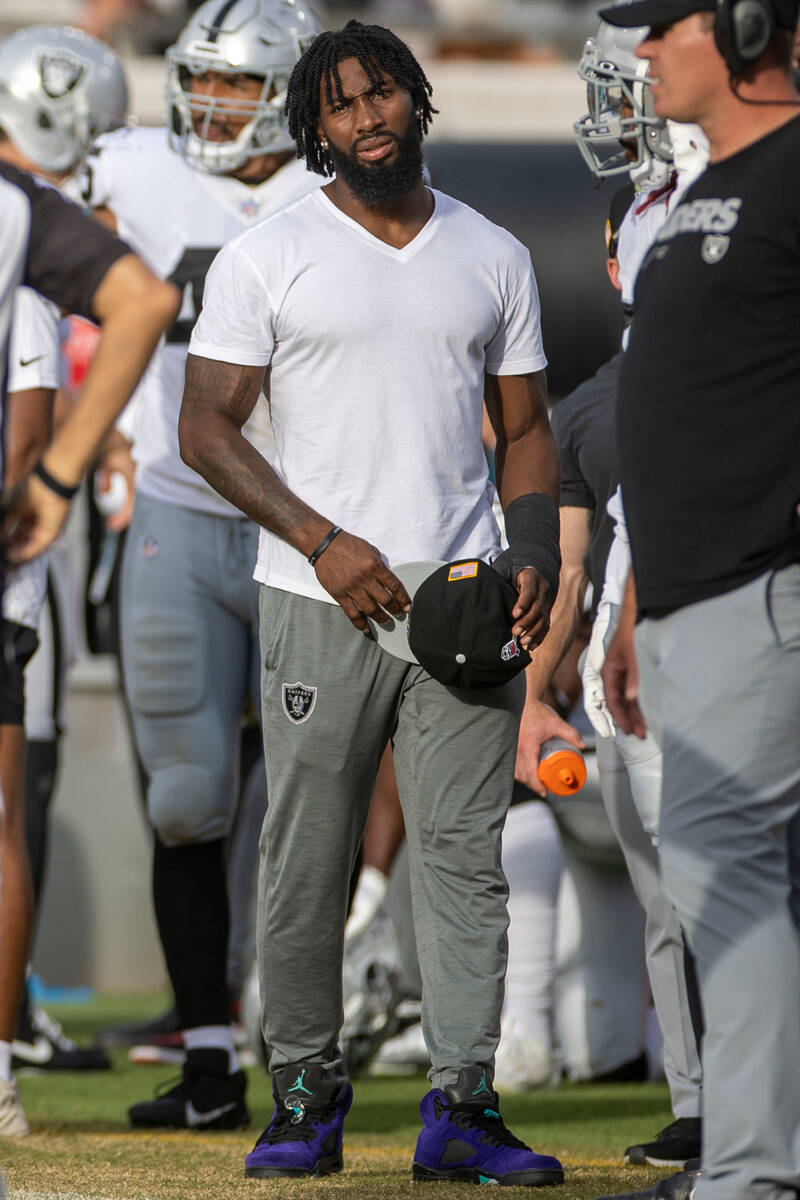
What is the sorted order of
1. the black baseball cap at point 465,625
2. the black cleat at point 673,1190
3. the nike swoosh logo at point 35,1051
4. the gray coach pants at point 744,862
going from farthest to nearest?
1. the nike swoosh logo at point 35,1051
2. the black baseball cap at point 465,625
3. the black cleat at point 673,1190
4. the gray coach pants at point 744,862

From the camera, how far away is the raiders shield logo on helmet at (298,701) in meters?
3.83

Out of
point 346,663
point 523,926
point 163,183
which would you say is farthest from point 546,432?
point 523,926

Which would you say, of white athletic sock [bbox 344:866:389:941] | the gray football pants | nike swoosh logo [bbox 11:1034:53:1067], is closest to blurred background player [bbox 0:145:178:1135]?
the gray football pants

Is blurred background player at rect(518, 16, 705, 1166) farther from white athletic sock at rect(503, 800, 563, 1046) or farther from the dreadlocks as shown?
white athletic sock at rect(503, 800, 563, 1046)

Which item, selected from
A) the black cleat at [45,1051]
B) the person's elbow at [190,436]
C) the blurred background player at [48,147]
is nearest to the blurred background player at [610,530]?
the person's elbow at [190,436]

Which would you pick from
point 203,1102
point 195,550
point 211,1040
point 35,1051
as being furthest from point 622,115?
point 35,1051

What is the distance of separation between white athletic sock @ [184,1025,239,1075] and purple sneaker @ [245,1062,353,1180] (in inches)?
36.2

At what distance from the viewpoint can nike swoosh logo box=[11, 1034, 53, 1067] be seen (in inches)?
243

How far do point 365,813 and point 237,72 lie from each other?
2.12 m

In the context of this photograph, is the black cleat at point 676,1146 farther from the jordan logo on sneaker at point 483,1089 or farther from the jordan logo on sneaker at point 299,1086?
the jordan logo on sneaker at point 299,1086

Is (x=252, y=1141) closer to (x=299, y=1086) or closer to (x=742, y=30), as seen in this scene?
(x=299, y=1086)

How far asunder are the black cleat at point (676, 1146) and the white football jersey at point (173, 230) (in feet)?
5.96

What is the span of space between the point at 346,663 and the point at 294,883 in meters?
0.44

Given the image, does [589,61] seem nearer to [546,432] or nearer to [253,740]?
[546,432]
